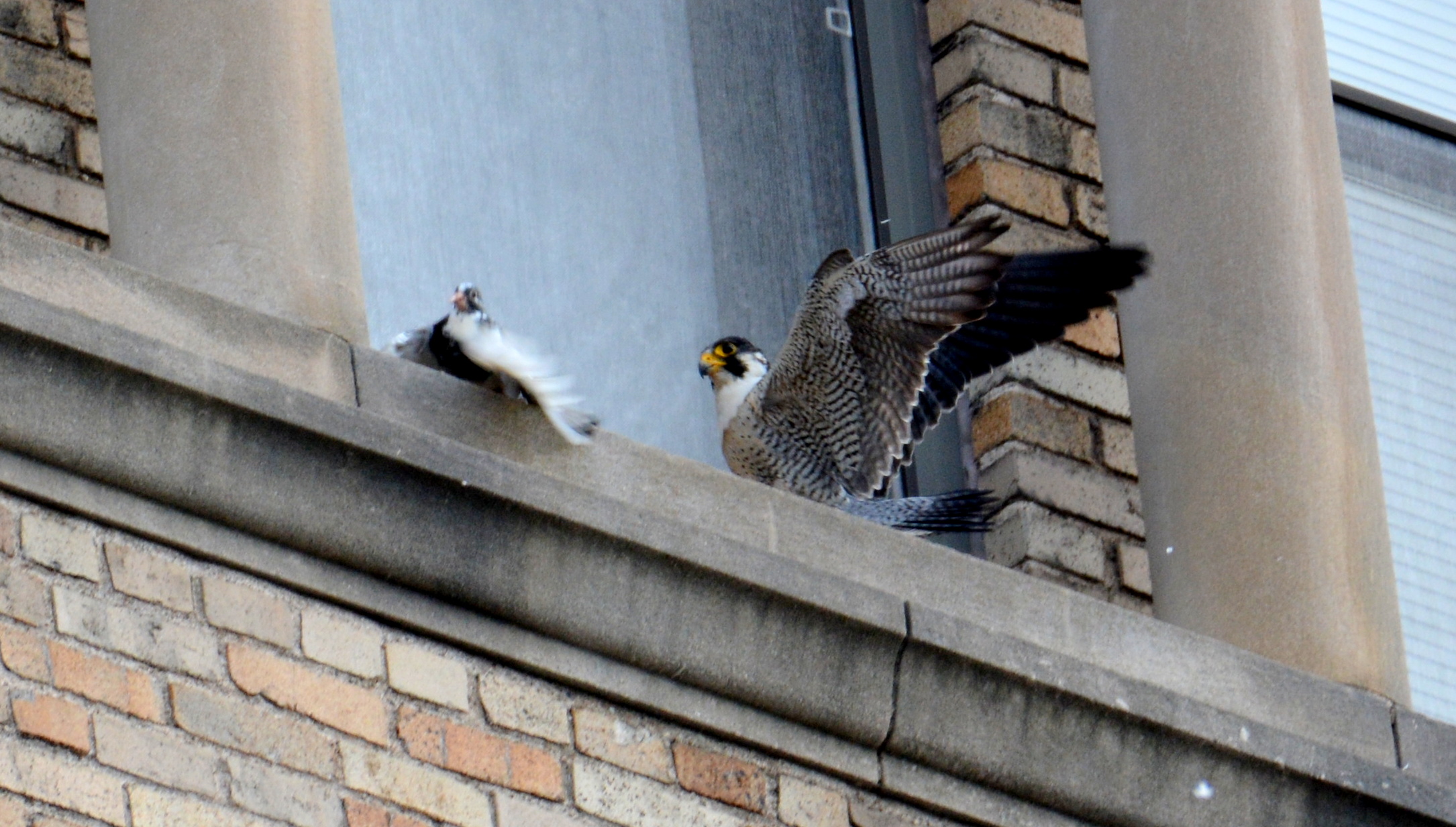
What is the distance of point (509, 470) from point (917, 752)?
0.86 m

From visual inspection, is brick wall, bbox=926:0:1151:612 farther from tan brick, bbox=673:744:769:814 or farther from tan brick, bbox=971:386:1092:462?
tan brick, bbox=673:744:769:814

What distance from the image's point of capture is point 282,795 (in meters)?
4.53

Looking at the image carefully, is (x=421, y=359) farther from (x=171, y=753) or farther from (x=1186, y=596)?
(x=1186, y=596)

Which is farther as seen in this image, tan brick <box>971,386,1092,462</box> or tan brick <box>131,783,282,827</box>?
tan brick <box>971,386,1092,462</box>

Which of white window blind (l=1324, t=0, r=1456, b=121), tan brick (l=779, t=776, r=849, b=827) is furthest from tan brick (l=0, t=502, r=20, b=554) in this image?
white window blind (l=1324, t=0, r=1456, b=121)

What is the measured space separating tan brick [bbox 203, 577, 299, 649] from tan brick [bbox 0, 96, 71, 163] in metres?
1.50

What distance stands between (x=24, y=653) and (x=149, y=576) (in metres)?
0.24

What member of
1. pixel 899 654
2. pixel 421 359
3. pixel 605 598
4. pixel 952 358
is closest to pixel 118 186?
pixel 421 359

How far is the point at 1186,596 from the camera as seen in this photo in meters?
5.80

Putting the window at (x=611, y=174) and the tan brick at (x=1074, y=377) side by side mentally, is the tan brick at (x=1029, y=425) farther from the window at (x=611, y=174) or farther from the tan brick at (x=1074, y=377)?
the window at (x=611, y=174)

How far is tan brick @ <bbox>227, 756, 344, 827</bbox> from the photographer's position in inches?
177

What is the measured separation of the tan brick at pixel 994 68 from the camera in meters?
6.99

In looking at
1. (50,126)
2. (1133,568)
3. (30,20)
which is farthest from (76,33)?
(1133,568)

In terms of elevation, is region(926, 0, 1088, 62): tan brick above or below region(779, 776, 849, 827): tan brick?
above
